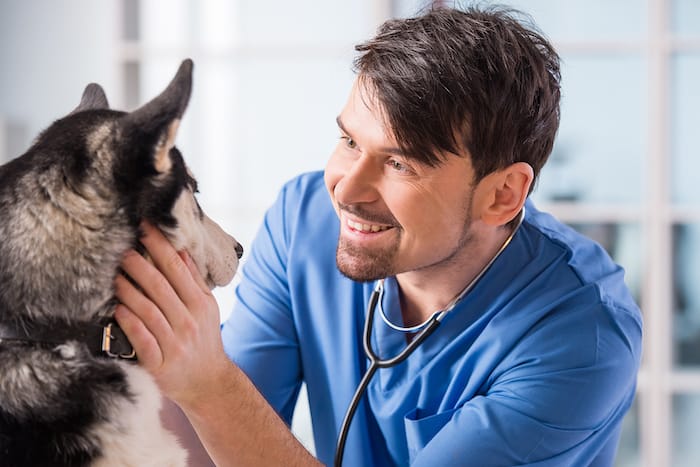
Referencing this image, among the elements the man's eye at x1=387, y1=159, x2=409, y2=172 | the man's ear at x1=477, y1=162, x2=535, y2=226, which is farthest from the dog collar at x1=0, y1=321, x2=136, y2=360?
the man's ear at x1=477, y1=162, x2=535, y2=226

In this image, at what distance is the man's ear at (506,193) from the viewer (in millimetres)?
1485

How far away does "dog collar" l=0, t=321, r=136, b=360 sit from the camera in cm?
101

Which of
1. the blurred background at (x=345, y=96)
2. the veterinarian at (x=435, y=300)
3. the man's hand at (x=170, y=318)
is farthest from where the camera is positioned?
the blurred background at (x=345, y=96)

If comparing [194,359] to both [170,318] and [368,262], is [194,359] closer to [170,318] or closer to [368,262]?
[170,318]

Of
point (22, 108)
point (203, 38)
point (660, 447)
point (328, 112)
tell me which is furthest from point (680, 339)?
point (22, 108)

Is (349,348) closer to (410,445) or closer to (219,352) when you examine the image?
(410,445)

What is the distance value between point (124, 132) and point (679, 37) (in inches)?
92.0

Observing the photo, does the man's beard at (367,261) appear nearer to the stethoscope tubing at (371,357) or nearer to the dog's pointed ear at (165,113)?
the stethoscope tubing at (371,357)

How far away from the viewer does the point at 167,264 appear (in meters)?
1.10

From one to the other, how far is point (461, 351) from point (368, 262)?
0.23 metres

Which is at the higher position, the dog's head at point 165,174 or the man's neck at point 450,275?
the dog's head at point 165,174

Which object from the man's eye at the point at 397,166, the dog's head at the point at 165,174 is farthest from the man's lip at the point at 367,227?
the dog's head at the point at 165,174

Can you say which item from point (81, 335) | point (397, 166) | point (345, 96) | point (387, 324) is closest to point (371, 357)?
point (387, 324)

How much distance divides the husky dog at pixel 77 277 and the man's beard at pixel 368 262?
438 millimetres
